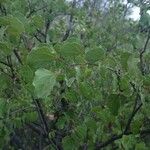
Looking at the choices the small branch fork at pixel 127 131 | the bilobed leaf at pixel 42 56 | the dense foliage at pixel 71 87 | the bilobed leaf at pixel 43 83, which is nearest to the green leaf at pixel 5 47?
the dense foliage at pixel 71 87

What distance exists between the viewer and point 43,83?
69.0 inches

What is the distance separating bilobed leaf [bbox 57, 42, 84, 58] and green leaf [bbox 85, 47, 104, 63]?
0.19 ft

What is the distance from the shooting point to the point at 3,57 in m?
2.47

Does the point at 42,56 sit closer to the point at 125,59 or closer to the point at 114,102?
the point at 125,59

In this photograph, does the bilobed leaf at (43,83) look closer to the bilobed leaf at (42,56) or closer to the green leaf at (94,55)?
the bilobed leaf at (42,56)

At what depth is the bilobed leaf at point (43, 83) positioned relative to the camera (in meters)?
1.74

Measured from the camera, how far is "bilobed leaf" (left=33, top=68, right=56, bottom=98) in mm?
1742

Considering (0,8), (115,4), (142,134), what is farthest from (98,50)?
(115,4)

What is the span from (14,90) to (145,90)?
2.86 feet

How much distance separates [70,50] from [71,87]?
0.71 m

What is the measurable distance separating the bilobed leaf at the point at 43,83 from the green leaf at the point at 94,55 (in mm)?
282

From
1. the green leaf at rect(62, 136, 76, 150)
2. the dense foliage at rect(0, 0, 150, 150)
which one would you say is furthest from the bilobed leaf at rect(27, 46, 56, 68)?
the green leaf at rect(62, 136, 76, 150)

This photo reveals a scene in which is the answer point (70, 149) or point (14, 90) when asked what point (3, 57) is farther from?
Result: point (70, 149)

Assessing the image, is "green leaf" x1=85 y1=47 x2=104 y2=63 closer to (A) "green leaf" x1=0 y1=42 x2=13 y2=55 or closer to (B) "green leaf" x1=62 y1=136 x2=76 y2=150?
(A) "green leaf" x1=0 y1=42 x2=13 y2=55
